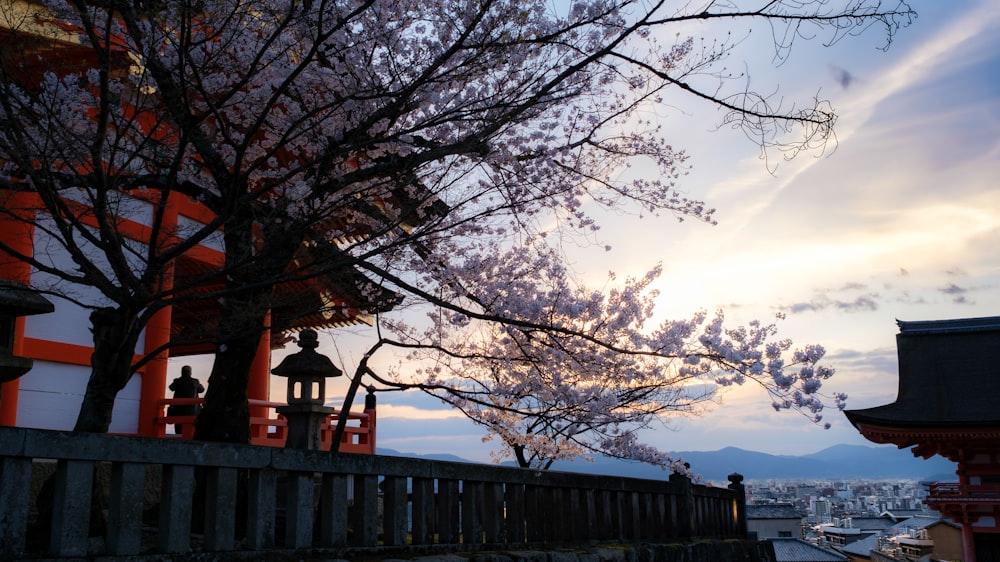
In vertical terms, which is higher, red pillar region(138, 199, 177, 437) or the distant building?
red pillar region(138, 199, 177, 437)

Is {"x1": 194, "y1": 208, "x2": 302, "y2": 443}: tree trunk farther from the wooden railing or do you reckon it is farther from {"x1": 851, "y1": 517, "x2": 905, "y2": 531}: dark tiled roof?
{"x1": 851, "y1": 517, "x2": 905, "y2": 531}: dark tiled roof

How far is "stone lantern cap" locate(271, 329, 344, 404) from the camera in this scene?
31.7ft

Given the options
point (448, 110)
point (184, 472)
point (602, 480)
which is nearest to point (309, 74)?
point (448, 110)

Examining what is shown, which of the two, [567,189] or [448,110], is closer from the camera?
[448,110]

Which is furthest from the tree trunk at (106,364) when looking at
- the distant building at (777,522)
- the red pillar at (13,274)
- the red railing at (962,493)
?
the distant building at (777,522)

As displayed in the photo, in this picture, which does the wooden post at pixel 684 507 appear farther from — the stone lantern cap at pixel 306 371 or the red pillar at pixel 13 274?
the red pillar at pixel 13 274

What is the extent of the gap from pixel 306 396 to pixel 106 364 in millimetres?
4251

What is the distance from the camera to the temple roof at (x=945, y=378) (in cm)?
2209

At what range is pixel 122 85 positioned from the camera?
8.30 meters

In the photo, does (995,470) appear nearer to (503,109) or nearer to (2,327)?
(503,109)

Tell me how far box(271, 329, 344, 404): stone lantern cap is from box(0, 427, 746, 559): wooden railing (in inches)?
42.6

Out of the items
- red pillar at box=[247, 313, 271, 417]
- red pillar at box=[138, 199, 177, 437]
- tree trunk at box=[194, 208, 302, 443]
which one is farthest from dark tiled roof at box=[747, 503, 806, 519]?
tree trunk at box=[194, 208, 302, 443]

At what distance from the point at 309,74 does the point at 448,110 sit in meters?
2.00

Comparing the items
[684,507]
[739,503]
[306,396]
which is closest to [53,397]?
[306,396]
